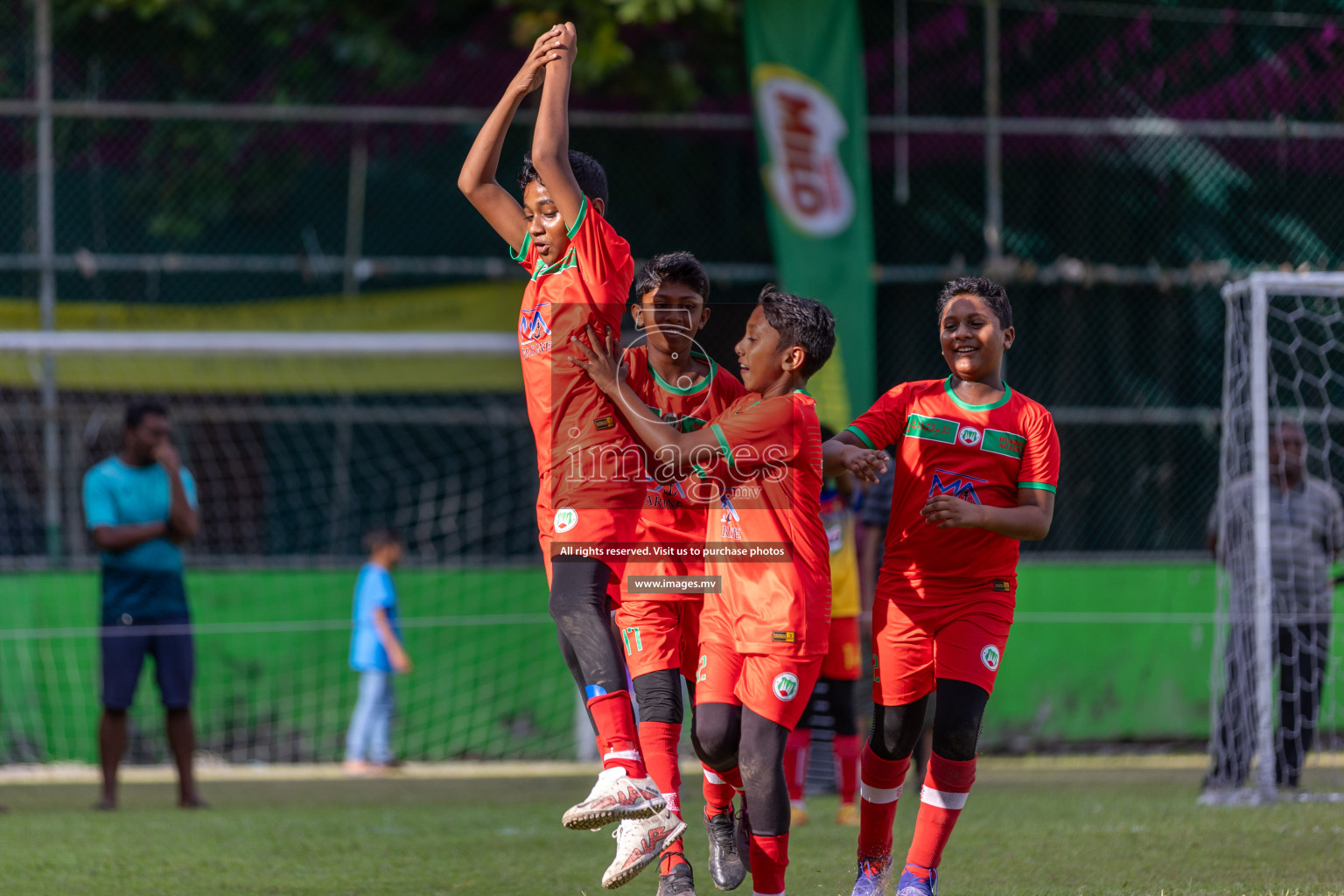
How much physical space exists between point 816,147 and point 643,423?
7520 mm

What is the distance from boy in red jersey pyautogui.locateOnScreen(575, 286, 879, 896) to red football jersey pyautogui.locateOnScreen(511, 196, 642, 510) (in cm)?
9

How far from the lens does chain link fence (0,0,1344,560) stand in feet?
40.2

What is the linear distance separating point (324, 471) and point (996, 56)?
6.64 meters

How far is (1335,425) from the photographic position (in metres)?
12.1

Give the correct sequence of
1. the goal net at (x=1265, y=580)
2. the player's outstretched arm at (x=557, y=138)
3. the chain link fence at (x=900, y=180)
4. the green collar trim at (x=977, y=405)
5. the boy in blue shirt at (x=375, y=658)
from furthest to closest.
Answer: the chain link fence at (x=900, y=180), the boy in blue shirt at (x=375, y=658), the goal net at (x=1265, y=580), the green collar trim at (x=977, y=405), the player's outstretched arm at (x=557, y=138)

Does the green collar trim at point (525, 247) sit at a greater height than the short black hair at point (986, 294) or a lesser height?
greater

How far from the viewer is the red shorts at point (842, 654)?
7.71 metres

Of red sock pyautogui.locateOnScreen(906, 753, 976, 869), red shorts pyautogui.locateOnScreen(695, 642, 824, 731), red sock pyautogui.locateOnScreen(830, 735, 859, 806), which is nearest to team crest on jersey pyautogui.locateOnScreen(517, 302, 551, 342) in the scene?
red shorts pyautogui.locateOnScreen(695, 642, 824, 731)

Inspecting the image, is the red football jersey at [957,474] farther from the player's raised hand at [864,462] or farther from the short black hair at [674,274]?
the short black hair at [674,274]

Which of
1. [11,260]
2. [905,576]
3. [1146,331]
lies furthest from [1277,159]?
[11,260]

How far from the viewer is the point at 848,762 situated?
7855 millimetres

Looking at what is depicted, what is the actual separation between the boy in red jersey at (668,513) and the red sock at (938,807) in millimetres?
777

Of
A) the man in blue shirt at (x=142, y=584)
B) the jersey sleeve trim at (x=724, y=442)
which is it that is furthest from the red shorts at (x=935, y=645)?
the man in blue shirt at (x=142, y=584)

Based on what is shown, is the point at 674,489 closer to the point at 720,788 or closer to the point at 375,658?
the point at 720,788
